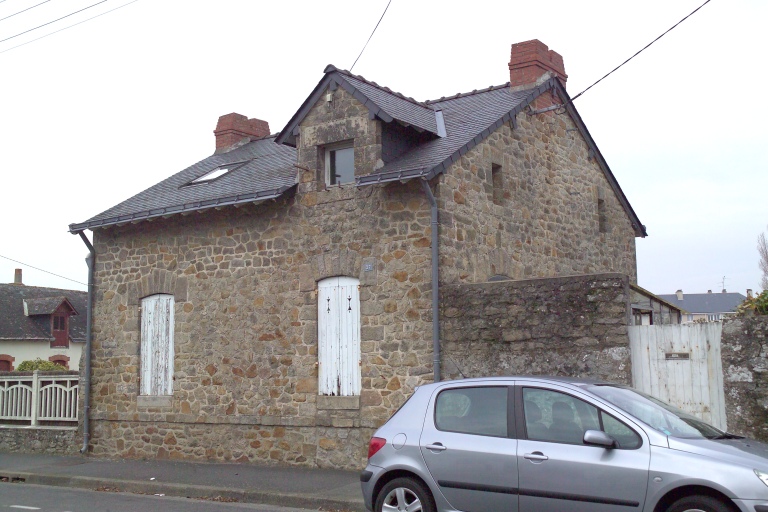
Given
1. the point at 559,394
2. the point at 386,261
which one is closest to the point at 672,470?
the point at 559,394

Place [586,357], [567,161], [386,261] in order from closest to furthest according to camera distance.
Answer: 1. [586,357]
2. [386,261]
3. [567,161]

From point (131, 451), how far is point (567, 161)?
33.8 ft

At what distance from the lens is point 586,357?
1075cm

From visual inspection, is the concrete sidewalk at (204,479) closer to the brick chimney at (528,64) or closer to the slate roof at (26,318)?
the brick chimney at (528,64)

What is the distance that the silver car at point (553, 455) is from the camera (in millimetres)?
6098

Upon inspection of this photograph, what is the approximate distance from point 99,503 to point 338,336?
430 cm

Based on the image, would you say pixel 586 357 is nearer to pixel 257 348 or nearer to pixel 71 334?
pixel 257 348

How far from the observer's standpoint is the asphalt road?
10.2m

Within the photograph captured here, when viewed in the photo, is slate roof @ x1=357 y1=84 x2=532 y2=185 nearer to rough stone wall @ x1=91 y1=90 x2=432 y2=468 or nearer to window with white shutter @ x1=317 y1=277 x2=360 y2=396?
rough stone wall @ x1=91 y1=90 x2=432 y2=468

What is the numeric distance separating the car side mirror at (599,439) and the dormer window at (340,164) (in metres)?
7.77

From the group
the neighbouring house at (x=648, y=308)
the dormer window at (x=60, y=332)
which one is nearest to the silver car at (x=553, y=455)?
the neighbouring house at (x=648, y=308)

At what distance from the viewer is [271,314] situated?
548 inches

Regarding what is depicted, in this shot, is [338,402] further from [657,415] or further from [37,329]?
Answer: [37,329]

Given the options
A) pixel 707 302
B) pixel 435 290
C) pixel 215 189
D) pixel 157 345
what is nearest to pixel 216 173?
pixel 215 189
